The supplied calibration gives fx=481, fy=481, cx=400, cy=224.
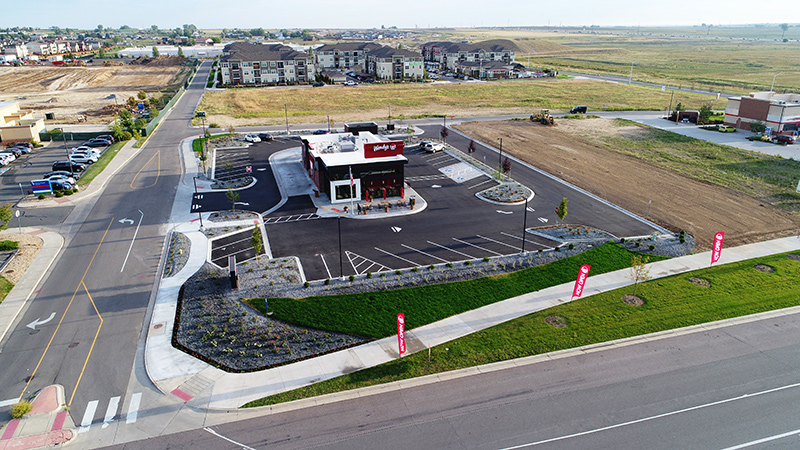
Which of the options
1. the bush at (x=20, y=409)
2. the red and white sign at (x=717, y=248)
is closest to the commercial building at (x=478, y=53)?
the red and white sign at (x=717, y=248)

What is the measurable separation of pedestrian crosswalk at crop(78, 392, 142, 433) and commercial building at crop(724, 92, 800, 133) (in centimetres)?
9112

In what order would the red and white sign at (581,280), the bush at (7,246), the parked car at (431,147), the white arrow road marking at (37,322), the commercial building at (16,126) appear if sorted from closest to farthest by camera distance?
the white arrow road marking at (37,322), the red and white sign at (581,280), the bush at (7,246), the parked car at (431,147), the commercial building at (16,126)

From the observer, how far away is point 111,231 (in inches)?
1622

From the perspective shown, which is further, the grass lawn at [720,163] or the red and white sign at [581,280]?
the grass lawn at [720,163]

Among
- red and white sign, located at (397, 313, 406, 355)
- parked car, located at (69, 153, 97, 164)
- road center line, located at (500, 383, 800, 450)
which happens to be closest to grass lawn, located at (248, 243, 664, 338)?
red and white sign, located at (397, 313, 406, 355)

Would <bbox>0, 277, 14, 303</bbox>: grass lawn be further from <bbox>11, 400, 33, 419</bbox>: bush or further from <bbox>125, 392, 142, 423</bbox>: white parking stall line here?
<bbox>125, 392, 142, 423</bbox>: white parking stall line

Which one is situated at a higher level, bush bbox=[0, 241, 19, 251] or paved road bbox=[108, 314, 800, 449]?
bush bbox=[0, 241, 19, 251]

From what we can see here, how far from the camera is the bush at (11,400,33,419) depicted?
2153 centimetres

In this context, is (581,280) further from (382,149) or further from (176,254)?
(176,254)

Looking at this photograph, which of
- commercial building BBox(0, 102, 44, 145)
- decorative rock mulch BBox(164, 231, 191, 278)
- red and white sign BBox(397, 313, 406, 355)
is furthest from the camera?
commercial building BBox(0, 102, 44, 145)

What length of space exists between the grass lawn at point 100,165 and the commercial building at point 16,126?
39.1 ft

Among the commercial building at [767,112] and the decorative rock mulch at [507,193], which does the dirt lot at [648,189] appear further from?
the commercial building at [767,112]

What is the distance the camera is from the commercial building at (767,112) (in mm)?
74125

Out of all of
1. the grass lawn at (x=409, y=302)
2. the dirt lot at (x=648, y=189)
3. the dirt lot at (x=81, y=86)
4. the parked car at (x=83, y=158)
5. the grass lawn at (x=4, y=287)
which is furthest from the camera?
the dirt lot at (x=81, y=86)
